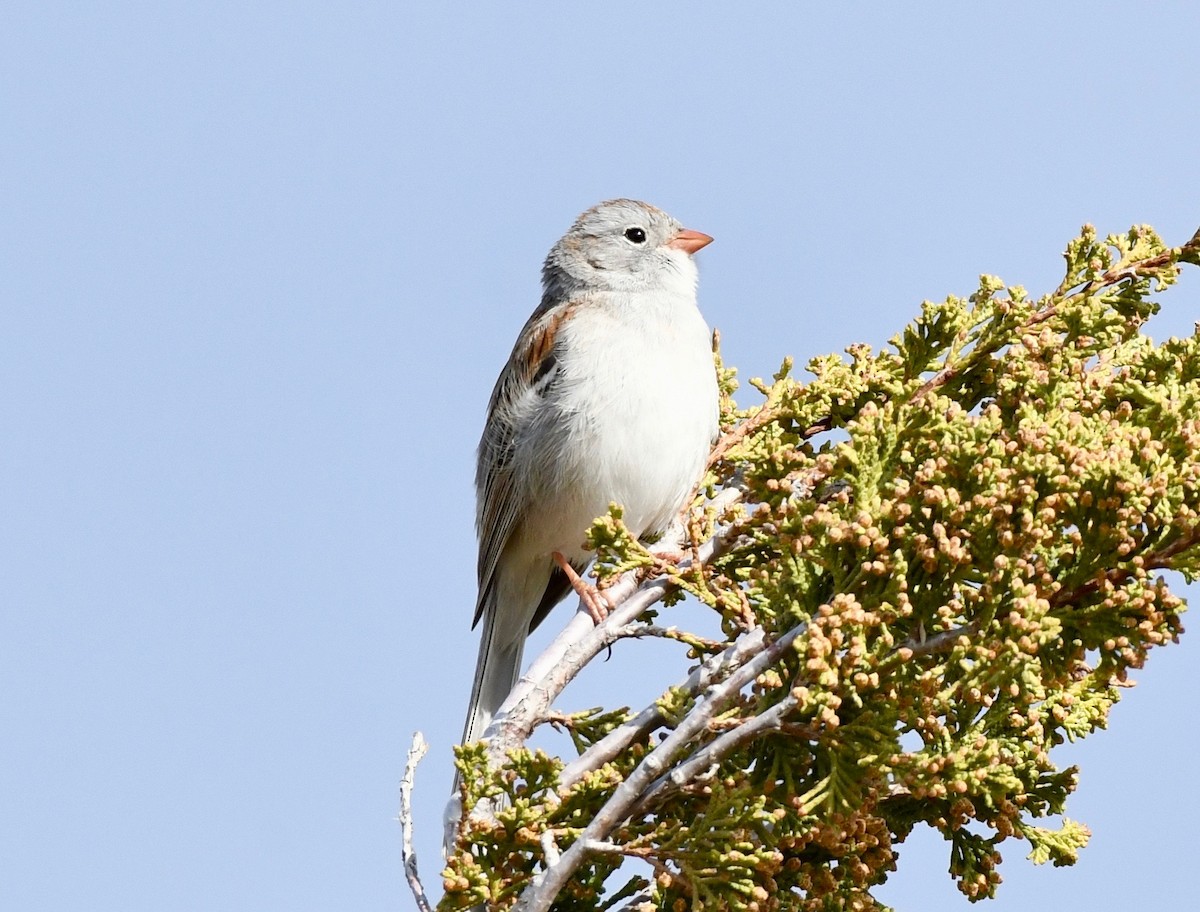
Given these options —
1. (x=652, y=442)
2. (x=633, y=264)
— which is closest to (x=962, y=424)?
(x=652, y=442)

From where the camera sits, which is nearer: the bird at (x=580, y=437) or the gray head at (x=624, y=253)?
the bird at (x=580, y=437)

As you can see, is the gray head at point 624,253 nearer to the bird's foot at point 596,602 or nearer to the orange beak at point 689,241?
the orange beak at point 689,241

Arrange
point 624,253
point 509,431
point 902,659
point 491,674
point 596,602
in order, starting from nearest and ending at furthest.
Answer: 1. point 902,659
2. point 596,602
3. point 491,674
4. point 509,431
5. point 624,253

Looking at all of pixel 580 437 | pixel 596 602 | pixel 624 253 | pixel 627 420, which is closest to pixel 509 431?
pixel 580 437

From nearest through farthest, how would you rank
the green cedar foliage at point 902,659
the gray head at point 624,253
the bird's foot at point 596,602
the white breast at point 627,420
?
the green cedar foliage at point 902,659
the bird's foot at point 596,602
the white breast at point 627,420
the gray head at point 624,253

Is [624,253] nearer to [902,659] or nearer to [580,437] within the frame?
[580,437]

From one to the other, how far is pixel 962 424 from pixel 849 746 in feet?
2.42

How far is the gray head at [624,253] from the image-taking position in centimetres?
591

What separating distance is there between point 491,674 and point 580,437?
0.92 meters

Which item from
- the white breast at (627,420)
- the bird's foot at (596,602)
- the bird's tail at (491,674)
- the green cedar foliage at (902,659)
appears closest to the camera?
the green cedar foliage at (902,659)

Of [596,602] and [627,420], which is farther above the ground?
[627,420]

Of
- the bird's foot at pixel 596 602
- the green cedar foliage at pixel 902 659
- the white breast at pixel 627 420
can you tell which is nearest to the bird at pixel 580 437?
the white breast at pixel 627 420

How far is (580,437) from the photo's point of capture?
17.4 feet

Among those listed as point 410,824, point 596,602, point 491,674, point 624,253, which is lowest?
point 410,824
